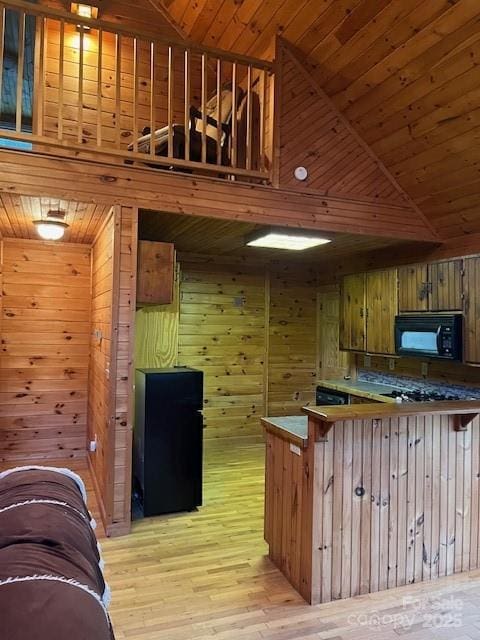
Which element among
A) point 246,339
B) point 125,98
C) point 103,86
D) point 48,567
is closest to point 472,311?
point 246,339

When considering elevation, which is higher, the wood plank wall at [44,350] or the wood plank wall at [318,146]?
the wood plank wall at [318,146]

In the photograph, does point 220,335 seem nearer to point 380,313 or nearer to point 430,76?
point 380,313

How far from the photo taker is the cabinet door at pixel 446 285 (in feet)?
12.8

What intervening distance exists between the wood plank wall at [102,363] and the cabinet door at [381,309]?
110 inches

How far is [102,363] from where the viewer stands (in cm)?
387

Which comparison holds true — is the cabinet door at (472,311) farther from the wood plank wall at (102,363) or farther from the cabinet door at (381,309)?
the wood plank wall at (102,363)

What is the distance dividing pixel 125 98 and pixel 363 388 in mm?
3897

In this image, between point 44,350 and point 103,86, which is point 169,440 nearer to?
point 44,350

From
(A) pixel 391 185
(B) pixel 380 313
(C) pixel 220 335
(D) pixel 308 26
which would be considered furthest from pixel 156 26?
(B) pixel 380 313

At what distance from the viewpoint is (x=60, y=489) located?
1.63m

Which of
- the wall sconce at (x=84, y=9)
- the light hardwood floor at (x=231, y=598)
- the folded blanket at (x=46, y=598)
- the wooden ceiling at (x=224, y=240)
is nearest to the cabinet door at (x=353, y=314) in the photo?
the wooden ceiling at (x=224, y=240)

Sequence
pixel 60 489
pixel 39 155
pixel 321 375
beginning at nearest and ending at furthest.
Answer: pixel 60 489, pixel 39 155, pixel 321 375

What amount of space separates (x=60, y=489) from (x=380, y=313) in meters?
3.83

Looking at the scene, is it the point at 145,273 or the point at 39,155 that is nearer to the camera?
the point at 39,155
